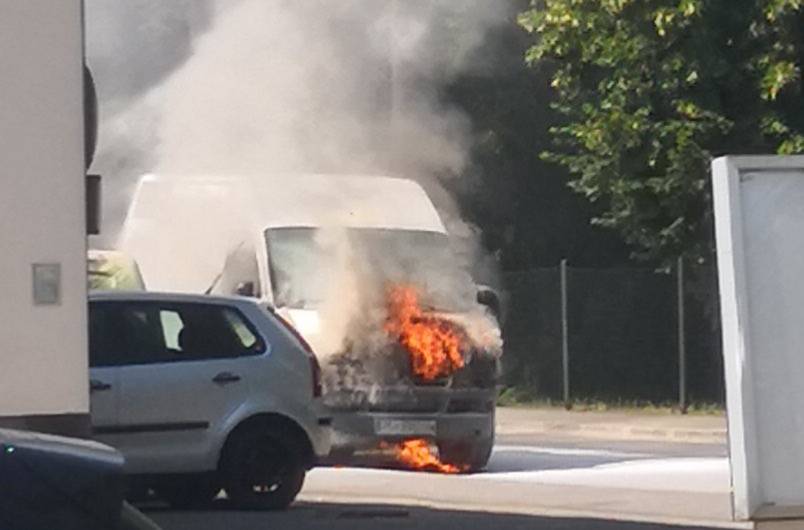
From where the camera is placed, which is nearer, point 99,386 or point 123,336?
point 99,386

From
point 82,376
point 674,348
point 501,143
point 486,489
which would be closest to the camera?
point 82,376

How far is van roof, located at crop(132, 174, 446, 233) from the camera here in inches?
771

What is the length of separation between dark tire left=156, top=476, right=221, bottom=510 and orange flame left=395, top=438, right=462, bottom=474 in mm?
2629

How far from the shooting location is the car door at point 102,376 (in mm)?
14227

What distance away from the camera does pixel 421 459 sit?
17.5 meters

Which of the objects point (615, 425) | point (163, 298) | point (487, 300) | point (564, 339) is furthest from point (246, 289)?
point (564, 339)

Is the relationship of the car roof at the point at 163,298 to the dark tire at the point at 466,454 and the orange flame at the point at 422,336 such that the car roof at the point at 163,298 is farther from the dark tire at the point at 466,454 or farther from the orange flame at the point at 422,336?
the dark tire at the point at 466,454

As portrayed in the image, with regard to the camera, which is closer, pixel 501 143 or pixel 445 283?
pixel 445 283

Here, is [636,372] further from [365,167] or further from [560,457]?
[560,457]

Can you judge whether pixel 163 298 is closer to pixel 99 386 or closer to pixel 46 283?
pixel 99 386

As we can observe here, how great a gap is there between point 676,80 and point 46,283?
15.5 meters

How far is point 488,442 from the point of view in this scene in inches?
682

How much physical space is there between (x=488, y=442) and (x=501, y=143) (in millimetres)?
13879

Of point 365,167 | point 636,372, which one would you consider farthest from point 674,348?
point 365,167
